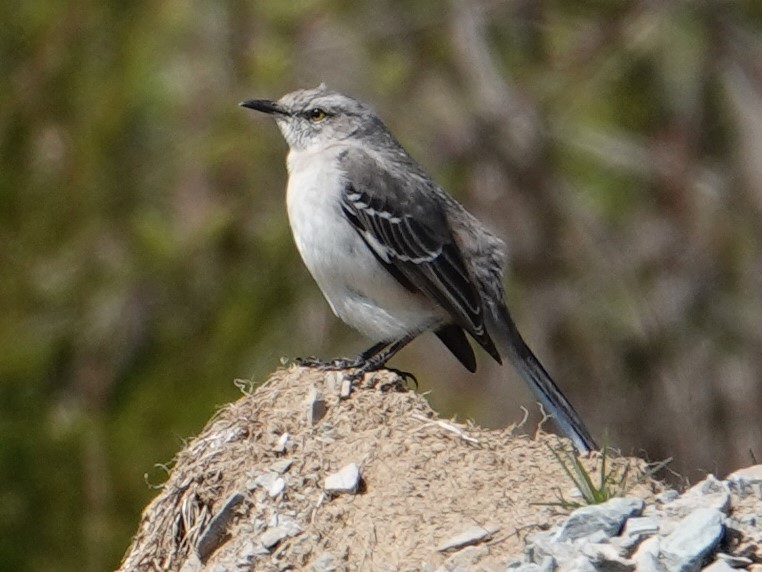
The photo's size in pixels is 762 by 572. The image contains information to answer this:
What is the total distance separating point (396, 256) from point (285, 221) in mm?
3693

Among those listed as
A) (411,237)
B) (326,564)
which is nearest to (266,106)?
(411,237)

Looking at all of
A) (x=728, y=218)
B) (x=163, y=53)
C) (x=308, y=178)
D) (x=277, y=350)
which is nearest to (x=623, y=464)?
(x=308, y=178)

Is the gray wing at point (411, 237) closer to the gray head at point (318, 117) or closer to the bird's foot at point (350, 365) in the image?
the gray head at point (318, 117)

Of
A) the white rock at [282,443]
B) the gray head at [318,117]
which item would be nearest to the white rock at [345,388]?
the white rock at [282,443]

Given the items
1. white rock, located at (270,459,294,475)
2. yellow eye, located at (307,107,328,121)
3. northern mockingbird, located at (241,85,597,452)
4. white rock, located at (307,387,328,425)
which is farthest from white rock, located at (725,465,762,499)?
A: yellow eye, located at (307,107,328,121)

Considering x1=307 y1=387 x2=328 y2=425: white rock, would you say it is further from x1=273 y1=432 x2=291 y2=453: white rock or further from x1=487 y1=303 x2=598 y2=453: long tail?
x1=487 y1=303 x2=598 y2=453: long tail

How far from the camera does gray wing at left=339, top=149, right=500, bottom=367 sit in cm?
832

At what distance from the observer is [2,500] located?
34.3 ft

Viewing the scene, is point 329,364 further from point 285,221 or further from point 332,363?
point 285,221

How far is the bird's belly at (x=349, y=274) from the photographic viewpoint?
26.8 ft

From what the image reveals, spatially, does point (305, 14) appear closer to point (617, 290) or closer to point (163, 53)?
point (163, 53)

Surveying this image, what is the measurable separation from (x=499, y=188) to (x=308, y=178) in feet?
16.5

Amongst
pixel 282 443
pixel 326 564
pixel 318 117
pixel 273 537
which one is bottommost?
pixel 326 564

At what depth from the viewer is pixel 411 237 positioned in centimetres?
851
